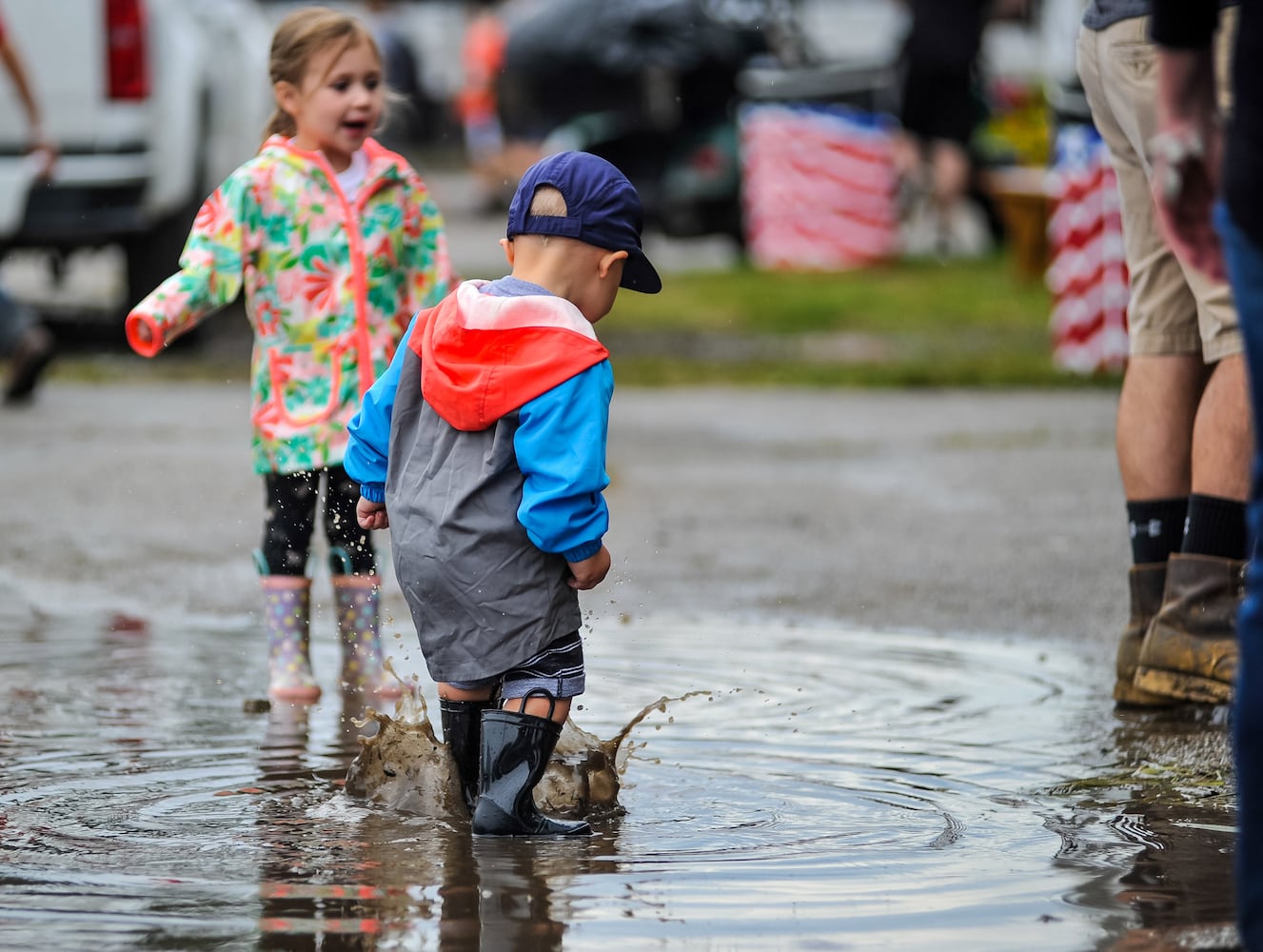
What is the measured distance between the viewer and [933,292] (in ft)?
48.2

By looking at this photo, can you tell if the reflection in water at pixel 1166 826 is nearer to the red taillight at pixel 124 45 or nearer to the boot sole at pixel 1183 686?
the boot sole at pixel 1183 686

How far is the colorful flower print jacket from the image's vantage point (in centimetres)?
492

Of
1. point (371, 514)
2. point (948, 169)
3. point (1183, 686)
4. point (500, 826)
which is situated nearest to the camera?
point (500, 826)

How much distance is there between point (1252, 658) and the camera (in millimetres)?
2648

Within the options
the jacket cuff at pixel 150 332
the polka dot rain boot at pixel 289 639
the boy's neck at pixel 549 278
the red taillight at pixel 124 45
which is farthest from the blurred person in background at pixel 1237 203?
the red taillight at pixel 124 45

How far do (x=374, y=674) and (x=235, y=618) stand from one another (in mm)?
988

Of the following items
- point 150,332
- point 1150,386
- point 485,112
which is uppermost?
point 485,112

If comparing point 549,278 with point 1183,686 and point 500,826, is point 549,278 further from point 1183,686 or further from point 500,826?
point 1183,686

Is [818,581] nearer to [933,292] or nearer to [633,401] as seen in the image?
[633,401]

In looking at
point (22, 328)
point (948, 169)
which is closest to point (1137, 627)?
point (22, 328)

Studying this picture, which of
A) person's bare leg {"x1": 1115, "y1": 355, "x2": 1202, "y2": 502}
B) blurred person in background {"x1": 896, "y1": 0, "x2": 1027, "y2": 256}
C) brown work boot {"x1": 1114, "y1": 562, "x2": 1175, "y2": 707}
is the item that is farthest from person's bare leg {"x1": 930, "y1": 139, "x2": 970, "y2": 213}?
brown work boot {"x1": 1114, "y1": 562, "x2": 1175, "y2": 707}

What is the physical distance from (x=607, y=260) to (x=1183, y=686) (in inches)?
65.4

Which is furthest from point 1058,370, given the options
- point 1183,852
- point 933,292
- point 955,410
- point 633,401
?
point 1183,852

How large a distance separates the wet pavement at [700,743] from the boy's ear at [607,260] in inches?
35.9
